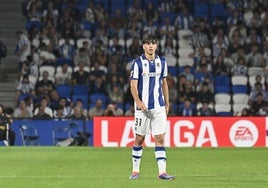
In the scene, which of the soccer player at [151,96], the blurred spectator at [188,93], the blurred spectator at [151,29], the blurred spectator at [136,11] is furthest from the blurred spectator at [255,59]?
the soccer player at [151,96]

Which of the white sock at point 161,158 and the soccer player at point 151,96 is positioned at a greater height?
the soccer player at point 151,96

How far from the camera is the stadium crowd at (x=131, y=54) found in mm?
26797

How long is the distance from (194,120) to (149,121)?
9817mm

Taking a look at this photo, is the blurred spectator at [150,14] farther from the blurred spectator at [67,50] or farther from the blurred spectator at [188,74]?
the blurred spectator at [188,74]

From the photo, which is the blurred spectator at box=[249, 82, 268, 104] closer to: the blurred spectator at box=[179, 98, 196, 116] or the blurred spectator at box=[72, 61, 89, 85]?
the blurred spectator at box=[179, 98, 196, 116]

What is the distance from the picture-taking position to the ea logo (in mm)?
23750

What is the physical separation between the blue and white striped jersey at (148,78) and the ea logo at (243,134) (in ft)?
33.8

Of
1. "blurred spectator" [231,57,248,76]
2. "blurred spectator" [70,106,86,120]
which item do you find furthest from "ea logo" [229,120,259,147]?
"blurred spectator" [231,57,248,76]

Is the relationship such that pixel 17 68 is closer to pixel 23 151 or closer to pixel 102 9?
pixel 102 9

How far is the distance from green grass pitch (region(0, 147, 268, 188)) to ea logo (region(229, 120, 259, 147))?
218 cm

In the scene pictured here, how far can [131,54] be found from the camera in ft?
95.1

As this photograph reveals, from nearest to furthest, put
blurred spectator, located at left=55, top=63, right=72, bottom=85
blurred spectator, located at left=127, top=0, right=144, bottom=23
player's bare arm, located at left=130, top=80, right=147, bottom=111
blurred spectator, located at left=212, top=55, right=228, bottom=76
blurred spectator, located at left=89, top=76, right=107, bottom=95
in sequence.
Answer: player's bare arm, located at left=130, top=80, right=147, bottom=111, blurred spectator, located at left=89, top=76, right=107, bottom=95, blurred spectator, located at left=55, top=63, right=72, bottom=85, blurred spectator, located at left=212, top=55, right=228, bottom=76, blurred spectator, located at left=127, top=0, right=144, bottom=23

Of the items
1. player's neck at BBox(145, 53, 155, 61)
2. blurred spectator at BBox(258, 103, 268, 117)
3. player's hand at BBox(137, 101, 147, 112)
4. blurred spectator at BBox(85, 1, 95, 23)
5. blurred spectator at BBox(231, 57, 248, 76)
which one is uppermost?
blurred spectator at BBox(85, 1, 95, 23)

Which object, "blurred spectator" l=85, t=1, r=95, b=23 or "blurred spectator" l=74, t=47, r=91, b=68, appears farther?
"blurred spectator" l=85, t=1, r=95, b=23
